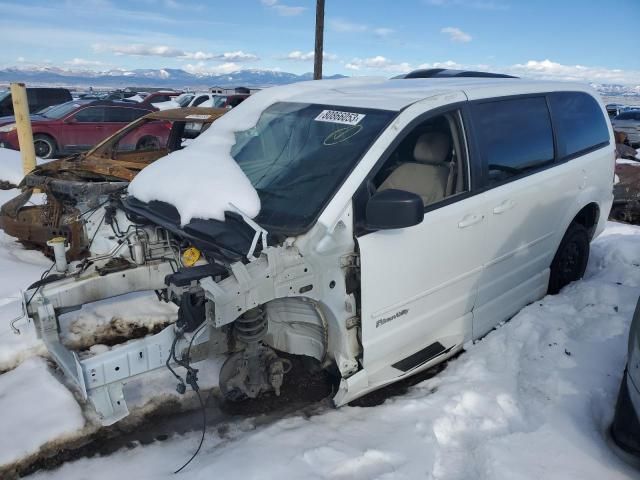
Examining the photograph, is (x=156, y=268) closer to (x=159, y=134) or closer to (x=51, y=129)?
(x=159, y=134)

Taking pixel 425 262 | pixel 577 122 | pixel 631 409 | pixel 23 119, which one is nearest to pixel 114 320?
pixel 425 262

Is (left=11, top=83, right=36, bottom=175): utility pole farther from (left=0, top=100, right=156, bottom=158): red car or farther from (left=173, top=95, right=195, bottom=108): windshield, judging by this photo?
(left=173, top=95, right=195, bottom=108): windshield

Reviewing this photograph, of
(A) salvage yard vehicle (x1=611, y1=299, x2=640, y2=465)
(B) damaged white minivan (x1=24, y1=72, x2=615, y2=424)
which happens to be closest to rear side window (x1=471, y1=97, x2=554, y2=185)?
(B) damaged white minivan (x1=24, y1=72, x2=615, y2=424)

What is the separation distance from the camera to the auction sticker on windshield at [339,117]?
314 centimetres

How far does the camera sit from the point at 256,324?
9.31 feet

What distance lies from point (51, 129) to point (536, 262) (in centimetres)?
1316

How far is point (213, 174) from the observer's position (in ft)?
10.4

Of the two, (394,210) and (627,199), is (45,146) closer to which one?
(627,199)

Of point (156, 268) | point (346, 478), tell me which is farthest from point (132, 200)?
point (346, 478)

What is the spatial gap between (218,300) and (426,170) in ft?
6.24

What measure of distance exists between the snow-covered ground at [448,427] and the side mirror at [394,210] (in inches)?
45.3

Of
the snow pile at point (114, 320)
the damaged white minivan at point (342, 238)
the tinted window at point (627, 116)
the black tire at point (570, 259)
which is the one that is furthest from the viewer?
the tinted window at point (627, 116)

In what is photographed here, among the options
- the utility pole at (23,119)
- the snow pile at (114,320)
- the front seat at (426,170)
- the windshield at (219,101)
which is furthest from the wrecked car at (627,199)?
the windshield at (219,101)

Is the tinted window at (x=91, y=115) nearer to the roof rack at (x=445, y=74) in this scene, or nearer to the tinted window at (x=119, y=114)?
the tinted window at (x=119, y=114)
